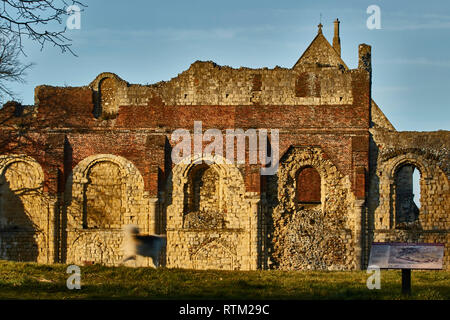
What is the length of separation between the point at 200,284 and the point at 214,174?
12.5m

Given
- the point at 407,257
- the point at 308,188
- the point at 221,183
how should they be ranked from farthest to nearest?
the point at 308,188 → the point at 221,183 → the point at 407,257

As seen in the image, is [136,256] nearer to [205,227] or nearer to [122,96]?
[205,227]

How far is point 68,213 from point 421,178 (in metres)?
12.3

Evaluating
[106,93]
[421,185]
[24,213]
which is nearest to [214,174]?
[106,93]

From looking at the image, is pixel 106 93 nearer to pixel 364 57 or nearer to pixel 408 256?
pixel 364 57

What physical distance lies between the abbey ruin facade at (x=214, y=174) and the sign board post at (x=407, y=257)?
12.7m

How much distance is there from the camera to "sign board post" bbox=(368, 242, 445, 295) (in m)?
14.4

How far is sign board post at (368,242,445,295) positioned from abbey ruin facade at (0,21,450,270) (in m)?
12.7

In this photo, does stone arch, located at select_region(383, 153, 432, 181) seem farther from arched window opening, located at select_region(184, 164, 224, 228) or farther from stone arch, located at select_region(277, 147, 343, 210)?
arched window opening, located at select_region(184, 164, 224, 228)

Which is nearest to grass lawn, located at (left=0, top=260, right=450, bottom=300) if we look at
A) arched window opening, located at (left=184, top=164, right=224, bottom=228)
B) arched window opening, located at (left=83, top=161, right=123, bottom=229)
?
arched window opening, located at (left=83, top=161, right=123, bottom=229)

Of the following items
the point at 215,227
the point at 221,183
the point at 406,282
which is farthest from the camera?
the point at 221,183

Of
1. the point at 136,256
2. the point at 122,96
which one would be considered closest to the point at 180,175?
the point at 122,96

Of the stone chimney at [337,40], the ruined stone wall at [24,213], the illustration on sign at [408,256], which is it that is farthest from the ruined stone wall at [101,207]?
the stone chimney at [337,40]

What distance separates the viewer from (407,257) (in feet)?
48.0
